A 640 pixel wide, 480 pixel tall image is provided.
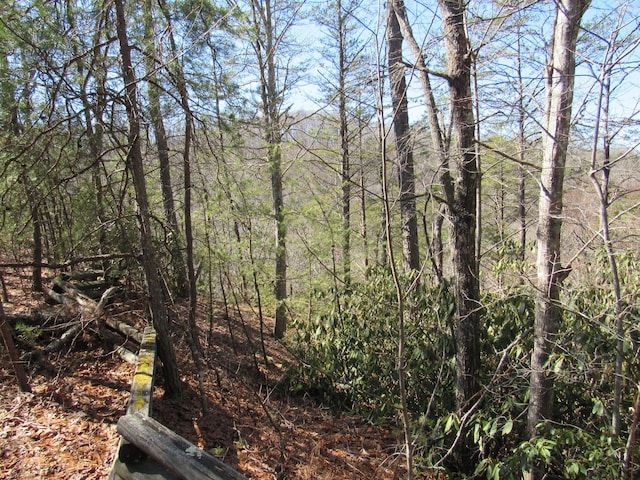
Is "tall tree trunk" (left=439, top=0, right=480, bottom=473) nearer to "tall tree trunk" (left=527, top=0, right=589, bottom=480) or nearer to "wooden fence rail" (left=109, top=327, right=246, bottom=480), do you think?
"tall tree trunk" (left=527, top=0, right=589, bottom=480)

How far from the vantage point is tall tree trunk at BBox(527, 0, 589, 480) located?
297 cm

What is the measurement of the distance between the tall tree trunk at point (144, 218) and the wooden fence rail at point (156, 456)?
1.14 m

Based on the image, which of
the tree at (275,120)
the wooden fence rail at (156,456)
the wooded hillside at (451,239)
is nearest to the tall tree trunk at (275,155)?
the tree at (275,120)

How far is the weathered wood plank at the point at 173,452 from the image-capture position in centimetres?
237

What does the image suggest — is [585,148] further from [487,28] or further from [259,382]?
[259,382]

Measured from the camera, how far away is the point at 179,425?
4.14 m

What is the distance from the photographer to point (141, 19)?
4.72 meters

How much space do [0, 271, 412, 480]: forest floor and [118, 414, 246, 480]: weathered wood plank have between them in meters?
0.68

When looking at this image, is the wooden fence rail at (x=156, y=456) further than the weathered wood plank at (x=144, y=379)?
No

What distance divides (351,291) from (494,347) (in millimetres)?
2138

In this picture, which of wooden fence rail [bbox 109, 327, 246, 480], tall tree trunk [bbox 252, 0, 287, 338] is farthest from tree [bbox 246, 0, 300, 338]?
wooden fence rail [bbox 109, 327, 246, 480]

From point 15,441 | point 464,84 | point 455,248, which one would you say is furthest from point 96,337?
point 464,84

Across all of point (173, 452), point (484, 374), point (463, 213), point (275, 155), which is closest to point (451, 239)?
point (463, 213)

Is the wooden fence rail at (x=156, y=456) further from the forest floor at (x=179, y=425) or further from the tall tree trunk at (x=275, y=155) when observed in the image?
the tall tree trunk at (x=275, y=155)
